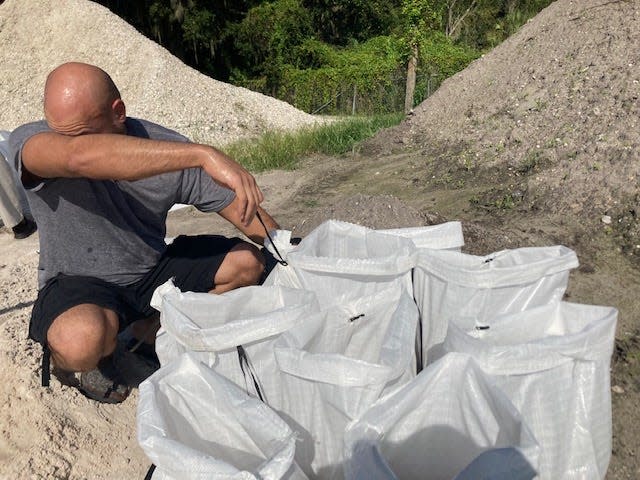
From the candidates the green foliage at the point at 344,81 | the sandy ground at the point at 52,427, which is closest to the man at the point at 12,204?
the sandy ground at the point at 52,427

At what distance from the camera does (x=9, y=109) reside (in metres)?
9.96

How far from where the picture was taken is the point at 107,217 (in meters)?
2.22

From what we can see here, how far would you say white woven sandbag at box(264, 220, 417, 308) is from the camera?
1.81m

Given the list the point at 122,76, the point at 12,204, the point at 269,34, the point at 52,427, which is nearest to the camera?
the point at 52,427

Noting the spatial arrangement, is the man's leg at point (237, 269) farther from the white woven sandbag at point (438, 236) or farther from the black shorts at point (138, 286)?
the white woven sandbag at point (438, 236)

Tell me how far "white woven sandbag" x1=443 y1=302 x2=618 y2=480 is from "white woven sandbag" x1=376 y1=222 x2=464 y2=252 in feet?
1.65

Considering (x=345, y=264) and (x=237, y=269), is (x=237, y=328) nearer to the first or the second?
(x=345, y=264)

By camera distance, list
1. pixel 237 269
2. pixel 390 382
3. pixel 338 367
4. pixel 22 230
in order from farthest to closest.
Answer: pixel 22 230, pixel 237 269, pixel 390 382, pixel 338 367

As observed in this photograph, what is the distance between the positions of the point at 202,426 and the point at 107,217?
41.7 inches

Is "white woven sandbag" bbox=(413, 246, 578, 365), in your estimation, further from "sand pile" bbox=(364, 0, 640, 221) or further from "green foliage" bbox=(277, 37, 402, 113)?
"green foliage" bbox=(277, 37, 402, 113)

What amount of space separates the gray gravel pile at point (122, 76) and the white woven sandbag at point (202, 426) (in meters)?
7.86

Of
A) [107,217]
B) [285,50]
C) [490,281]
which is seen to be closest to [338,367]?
[490,281]

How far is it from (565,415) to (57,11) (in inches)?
493

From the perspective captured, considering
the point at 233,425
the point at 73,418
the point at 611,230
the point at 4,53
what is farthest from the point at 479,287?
the point at 4,53
